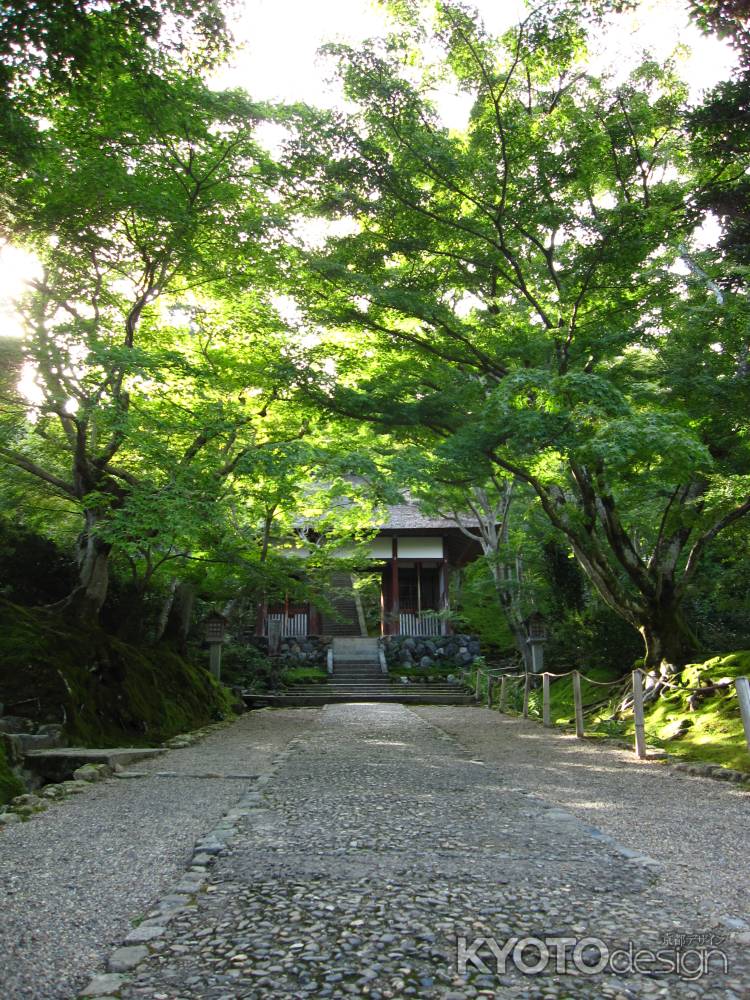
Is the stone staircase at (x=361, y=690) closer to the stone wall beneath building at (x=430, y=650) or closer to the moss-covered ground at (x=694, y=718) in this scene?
the stone wall beneath building at (x=430, y=650)

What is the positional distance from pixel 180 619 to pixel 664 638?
31.0 feet

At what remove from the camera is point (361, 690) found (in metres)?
19.7

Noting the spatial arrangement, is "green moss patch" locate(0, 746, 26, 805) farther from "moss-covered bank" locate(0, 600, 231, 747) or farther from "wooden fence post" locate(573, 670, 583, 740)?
"wooden fence post" locate(573, 670, 583, 740)

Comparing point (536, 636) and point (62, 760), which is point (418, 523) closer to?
point (536, 636)

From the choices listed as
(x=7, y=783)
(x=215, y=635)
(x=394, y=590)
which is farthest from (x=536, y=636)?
(x=7, y=783)

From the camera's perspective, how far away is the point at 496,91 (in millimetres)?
8719

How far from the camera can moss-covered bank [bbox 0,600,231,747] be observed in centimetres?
824

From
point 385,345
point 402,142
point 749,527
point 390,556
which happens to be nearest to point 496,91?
point 402,142

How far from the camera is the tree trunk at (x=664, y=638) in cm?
1124

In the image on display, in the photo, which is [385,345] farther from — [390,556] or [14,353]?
[390,556]

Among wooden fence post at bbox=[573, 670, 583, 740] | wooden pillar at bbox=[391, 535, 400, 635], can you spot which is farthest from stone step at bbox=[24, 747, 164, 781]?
wooden pillar at bbox=[391, 535, 400, 635]

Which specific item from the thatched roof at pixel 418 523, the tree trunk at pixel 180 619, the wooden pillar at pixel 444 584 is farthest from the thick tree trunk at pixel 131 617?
the wooden pillar at pixel 444 584

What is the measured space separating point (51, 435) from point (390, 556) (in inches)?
619

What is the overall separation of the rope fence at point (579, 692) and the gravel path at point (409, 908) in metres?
2.67
